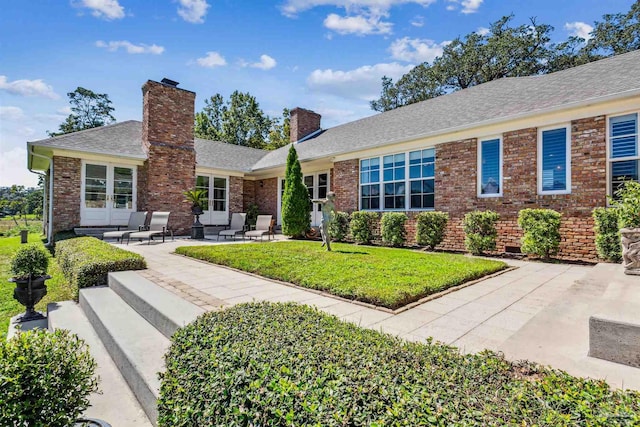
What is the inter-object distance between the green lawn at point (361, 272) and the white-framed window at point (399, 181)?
4438mm

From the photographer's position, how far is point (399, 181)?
10672 mm

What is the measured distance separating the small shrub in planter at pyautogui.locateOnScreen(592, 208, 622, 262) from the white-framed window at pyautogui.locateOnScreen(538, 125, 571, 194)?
108cm

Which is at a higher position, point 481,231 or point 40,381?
point 481,231

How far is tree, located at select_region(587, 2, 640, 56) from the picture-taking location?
21483 millimetres

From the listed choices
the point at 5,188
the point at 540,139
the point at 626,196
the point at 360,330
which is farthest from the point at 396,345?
the point at 5,188

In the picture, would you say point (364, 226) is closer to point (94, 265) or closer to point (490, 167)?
point (490, 167)

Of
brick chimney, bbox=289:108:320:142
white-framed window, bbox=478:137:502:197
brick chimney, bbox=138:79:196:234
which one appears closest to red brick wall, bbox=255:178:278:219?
brick chimney, bbox=289:108:320:142

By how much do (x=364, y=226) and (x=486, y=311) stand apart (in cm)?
735

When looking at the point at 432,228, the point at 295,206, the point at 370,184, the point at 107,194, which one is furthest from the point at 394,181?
the point at 107,194

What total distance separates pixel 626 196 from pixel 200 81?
1791cm

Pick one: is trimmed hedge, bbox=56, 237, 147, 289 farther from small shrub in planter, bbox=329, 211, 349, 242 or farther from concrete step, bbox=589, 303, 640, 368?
small shrub in planter, bbox=329, 211, 349, 242

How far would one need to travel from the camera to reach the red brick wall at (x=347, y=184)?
11.9 m

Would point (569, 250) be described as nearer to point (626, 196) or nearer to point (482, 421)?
point (626, 196)

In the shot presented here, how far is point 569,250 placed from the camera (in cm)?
711
